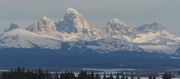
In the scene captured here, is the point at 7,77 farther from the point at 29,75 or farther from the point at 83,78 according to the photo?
the point at 83,78

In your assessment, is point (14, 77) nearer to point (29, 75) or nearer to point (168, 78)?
point (29, 75)

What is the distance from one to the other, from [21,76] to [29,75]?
7.30 meters

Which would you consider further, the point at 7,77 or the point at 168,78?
the point at 168,78

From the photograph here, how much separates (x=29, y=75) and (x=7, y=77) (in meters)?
11.8

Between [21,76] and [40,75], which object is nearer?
[21,76]

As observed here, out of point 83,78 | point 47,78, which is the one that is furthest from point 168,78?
point 47,78

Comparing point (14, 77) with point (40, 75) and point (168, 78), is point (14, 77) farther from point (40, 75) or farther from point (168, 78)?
point (168, 78)

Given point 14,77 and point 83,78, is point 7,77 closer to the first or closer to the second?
point 14,77

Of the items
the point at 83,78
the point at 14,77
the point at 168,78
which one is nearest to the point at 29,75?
the point at 14,77

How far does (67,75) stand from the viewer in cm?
19662

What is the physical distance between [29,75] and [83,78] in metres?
20.3

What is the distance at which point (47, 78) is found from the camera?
197m

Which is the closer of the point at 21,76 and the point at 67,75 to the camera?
the point at 21,76

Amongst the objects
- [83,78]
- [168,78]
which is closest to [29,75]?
[83,78]
